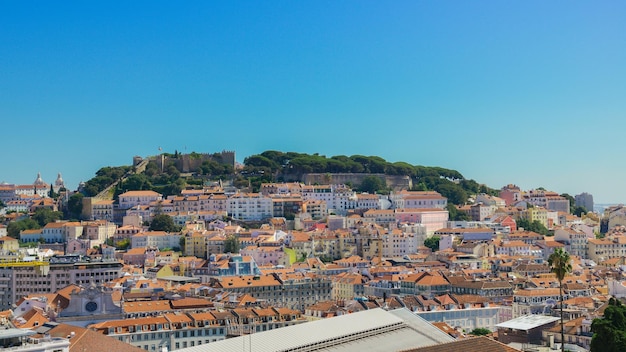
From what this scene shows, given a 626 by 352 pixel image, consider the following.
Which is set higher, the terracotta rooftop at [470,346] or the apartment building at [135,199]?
the apartment building at [135,199]

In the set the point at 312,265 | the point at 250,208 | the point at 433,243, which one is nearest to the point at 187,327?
the point at 312,265

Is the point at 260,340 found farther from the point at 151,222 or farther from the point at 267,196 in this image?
the point at 267,196

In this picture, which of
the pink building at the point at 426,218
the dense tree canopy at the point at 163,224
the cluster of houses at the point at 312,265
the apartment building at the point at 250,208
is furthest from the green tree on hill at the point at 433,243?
the dense tree canopy at the point at 163,224

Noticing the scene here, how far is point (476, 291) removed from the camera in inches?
2008

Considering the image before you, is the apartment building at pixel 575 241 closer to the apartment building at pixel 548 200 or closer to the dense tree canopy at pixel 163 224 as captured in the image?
the apartment building at pixel 548 200

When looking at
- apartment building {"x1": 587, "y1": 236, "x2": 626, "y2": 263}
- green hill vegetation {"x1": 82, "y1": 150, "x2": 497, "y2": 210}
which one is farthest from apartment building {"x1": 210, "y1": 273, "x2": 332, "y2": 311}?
green hill vegetation {"x1": 82, "y1": 150, "x2": 497, "y2": 210}

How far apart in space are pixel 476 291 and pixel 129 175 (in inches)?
1987

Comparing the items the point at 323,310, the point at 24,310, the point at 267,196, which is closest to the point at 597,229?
the point at 267,196

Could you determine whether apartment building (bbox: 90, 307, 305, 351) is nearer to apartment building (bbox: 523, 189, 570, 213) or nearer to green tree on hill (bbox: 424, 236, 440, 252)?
green tree on hill (bbox: 424, 236, 440, 252)

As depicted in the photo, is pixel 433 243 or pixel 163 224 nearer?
pixel 433 243

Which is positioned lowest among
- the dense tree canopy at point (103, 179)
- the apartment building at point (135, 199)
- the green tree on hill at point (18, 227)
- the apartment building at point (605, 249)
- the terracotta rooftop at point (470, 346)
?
the terracotta rooftop at point (470, 346)

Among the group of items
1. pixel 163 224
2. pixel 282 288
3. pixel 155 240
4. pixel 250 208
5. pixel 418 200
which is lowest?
pixel 282 288

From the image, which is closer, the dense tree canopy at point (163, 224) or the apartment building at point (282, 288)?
the apartment building at point (282, 288)

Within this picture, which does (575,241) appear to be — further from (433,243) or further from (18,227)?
(18,227)
